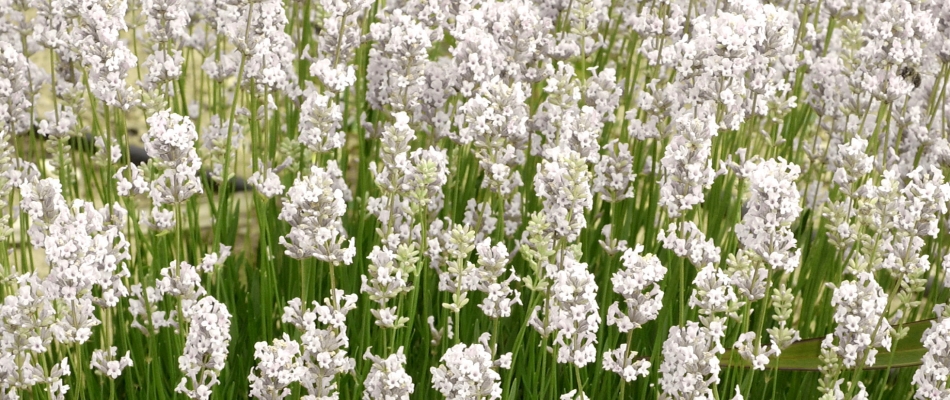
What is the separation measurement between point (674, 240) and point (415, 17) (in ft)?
4.02

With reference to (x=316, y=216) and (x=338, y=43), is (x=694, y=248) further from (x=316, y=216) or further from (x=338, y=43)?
(x=338, y=43)

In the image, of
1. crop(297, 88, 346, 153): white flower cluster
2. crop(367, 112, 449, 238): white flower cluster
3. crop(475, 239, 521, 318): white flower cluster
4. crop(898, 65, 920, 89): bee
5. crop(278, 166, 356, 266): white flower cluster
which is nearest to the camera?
crop(278, 166, 356, 266): white flower cluster

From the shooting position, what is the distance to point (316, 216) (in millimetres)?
2434

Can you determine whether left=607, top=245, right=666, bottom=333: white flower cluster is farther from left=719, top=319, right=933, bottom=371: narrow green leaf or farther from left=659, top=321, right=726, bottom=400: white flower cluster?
left=719, top=319, right=933, bottom=371: narrow green leaf

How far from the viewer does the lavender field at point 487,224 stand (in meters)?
2.48

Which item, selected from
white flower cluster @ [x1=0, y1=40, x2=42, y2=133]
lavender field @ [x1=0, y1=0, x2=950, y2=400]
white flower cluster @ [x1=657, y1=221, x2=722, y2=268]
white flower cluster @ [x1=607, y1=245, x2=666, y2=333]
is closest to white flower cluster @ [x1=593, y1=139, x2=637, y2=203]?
lavender field @ [x1=0, y1=0, x2=950, y2=400]

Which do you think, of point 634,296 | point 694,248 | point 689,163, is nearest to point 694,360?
point 634,296

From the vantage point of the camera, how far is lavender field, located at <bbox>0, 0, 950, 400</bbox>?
2479mm

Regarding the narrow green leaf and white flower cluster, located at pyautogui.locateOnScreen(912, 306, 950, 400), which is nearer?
white flower cluster, located at pyautogui.locateOnScreen(912, 306, 950, 400)

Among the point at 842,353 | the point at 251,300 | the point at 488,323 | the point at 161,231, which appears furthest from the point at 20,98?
the point at 842,353

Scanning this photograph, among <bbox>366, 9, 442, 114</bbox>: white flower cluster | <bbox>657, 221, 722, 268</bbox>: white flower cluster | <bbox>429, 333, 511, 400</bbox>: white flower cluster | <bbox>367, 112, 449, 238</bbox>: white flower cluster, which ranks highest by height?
<bbox>366, 9, 442, 114</bbox>: white flower cluster

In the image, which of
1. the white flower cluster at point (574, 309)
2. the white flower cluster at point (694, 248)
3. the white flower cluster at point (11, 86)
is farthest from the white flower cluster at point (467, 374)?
the white flower cluster at point (11, 86)

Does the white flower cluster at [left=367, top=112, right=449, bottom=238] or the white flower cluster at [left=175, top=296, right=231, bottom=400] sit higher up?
the white flower cluster at [left=367, top=112, right=449, bottom=238]

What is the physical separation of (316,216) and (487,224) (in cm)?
92
